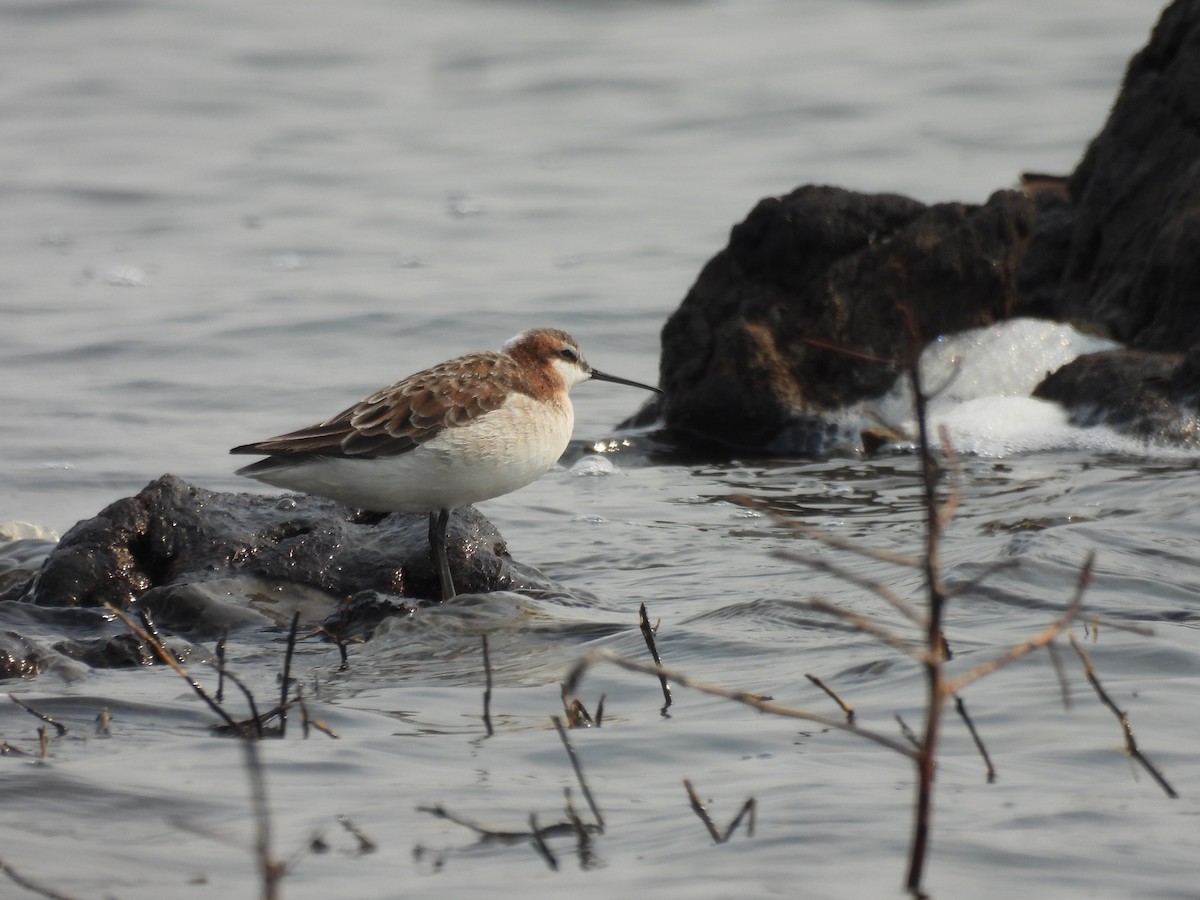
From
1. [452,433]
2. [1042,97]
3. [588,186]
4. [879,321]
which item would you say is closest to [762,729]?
[452,433]

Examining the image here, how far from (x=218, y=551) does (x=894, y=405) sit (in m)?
4.94

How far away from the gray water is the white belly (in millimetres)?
564

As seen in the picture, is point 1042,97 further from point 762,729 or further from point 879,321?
point 762,729

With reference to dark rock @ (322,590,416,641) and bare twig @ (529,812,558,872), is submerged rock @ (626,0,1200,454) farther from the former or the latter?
bare twig @ (529,812,558,872)

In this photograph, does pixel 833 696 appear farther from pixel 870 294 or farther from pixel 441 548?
pixel 870 294

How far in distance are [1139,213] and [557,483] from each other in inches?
173

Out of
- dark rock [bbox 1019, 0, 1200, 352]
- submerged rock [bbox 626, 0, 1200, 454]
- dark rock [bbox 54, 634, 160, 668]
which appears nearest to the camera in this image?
dark rock [bbox 54, 634, 160, 668]

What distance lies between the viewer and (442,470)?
6.92m

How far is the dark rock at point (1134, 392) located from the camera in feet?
→ 30.7

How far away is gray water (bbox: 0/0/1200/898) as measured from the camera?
4078 mm

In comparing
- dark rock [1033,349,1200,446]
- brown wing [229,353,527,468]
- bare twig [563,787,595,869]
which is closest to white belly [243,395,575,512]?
brown wing [229,353,527,468]

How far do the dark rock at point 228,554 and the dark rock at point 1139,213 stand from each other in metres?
5.14

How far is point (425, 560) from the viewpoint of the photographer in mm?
7238

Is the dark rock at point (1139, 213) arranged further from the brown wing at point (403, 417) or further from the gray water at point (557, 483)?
the brown wing at point (403, 417)
